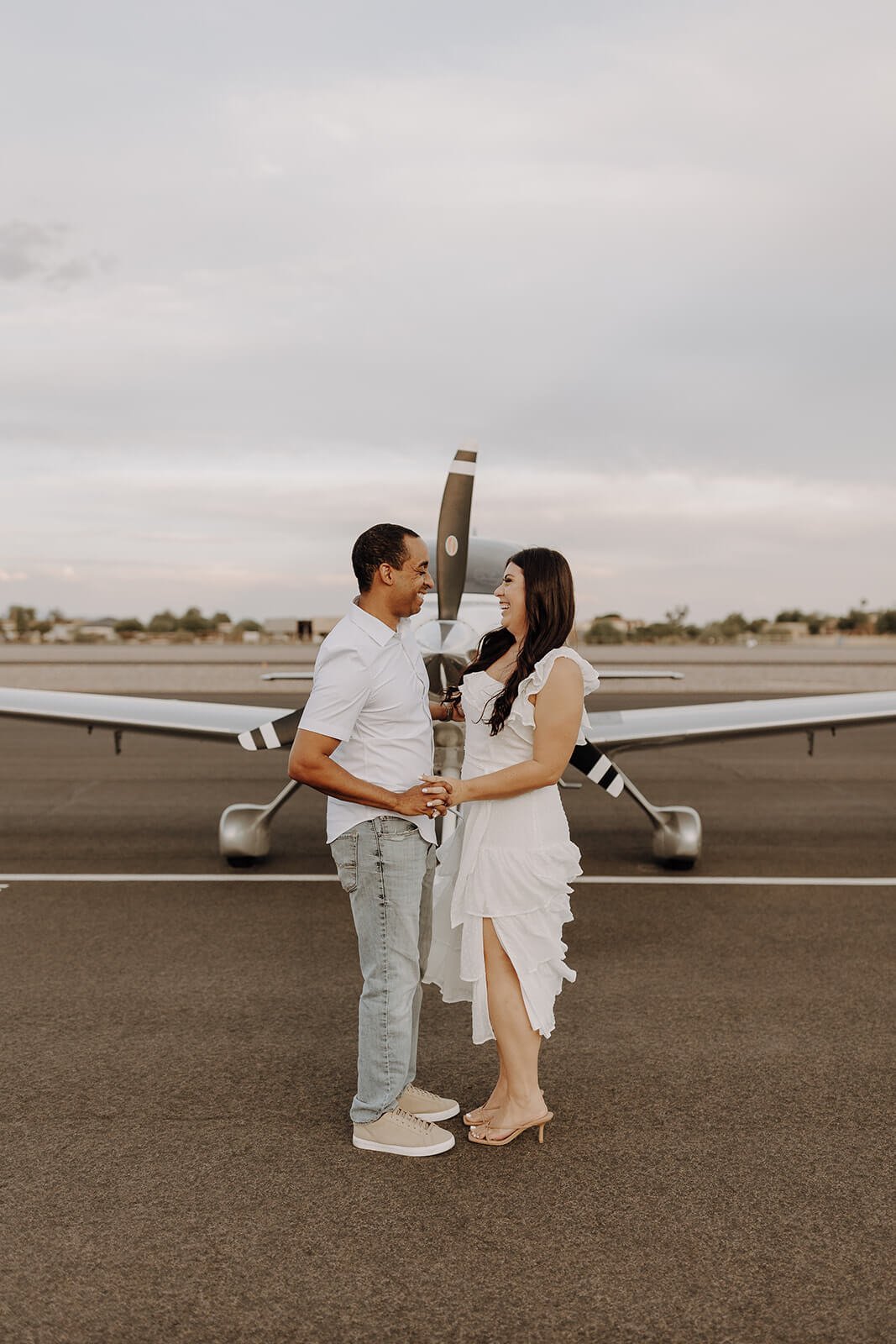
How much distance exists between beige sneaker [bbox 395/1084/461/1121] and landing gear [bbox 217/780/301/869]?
12.3ft

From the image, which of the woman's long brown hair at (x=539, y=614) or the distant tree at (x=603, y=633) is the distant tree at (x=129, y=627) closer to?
the distant tree at (x=603, y=633)

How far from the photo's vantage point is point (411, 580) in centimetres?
315

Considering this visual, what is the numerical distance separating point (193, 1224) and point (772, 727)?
5738mm

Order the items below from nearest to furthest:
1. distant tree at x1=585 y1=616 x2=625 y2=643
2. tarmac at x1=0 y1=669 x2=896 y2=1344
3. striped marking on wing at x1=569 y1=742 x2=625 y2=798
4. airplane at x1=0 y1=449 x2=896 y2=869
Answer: tarmac at x1=0 y1=669 x2=896 y2=1344
striped marking on wing at x1=569 y1=742 x2=625 y2=798
airplane at x1=0 y1=449 x2=896 y2=869
distant tree at x1=585 y1=616 x2=625 y2=643

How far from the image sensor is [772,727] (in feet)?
25.1

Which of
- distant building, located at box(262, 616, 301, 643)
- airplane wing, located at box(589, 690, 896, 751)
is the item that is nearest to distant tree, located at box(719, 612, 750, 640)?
distant building, located at box(262, 616, 301, 643)

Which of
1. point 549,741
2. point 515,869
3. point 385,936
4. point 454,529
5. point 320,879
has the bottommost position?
point 320,879

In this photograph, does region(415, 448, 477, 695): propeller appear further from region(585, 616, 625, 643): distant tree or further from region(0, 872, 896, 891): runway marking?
region(585, 616, 625, 643): distant tree

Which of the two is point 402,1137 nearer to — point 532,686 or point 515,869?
point 515,869

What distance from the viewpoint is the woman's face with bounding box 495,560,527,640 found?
325 cm

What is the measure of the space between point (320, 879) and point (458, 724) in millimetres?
1570

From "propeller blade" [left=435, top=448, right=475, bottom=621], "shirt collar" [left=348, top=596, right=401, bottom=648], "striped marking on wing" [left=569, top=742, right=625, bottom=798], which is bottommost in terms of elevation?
"striped marking on wing" [left=569, top=742, right=625, bottom=798]

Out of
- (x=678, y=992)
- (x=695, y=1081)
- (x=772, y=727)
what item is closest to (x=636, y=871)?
(x=772, y=727)

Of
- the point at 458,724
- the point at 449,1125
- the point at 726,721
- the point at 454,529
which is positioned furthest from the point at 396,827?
the point at 726,721
